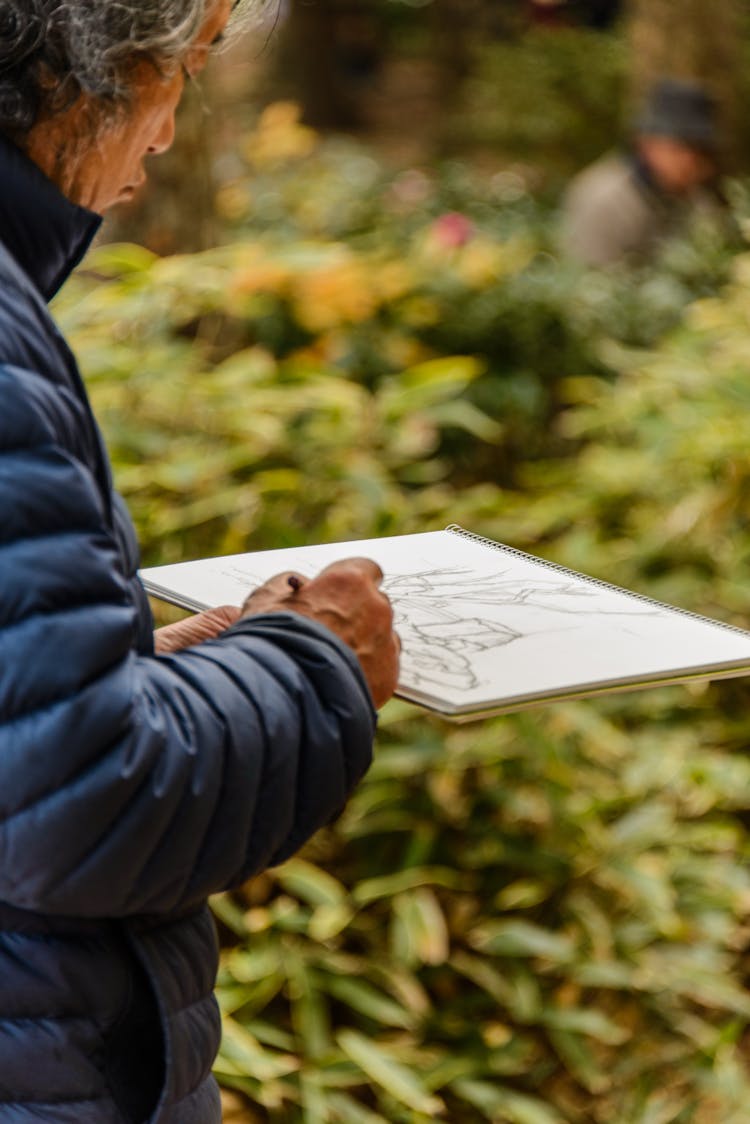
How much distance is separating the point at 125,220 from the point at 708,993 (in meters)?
2.51

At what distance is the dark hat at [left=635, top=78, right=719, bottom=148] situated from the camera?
6.53 metres

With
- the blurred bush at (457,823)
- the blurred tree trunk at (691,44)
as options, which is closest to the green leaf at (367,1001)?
the blurred bush at (457,823)

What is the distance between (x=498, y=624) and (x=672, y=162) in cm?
566

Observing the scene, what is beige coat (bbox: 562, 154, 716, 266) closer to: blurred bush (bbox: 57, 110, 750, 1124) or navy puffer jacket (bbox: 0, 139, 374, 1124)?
blurred bush (bbox: 57, 110, 750, 1124)

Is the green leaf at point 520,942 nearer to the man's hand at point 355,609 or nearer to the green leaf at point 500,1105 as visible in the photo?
the green leaf at point 500,1105

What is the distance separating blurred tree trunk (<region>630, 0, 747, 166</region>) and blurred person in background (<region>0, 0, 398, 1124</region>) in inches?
291

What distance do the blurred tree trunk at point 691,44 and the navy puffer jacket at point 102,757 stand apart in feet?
24.5

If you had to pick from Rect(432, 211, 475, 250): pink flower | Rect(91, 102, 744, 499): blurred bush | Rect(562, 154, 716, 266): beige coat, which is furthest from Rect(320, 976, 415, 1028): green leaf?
Rect(562, 154, 716, 266): beige coat

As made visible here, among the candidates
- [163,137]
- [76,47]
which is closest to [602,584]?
[163,137]

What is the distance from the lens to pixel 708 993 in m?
3.09

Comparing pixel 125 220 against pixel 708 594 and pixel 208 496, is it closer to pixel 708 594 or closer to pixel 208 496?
pixel 208 496

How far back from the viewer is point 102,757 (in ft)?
3.39

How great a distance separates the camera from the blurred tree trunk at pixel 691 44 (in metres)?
8.01

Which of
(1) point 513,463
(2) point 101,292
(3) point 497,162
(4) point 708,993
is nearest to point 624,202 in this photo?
(1) point 513,463
